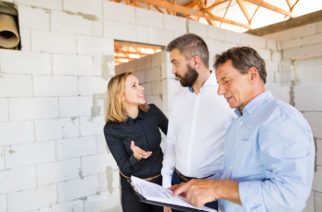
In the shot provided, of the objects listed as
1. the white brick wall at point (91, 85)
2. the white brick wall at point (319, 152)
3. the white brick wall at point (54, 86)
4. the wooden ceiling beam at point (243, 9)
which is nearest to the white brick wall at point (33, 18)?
the white brick wall at point (54, 86)

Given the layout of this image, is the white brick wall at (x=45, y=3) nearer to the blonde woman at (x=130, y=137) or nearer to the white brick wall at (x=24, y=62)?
the white brick wall at (x=24, y=62)

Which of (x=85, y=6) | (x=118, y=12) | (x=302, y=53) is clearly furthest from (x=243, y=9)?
(x=85, y=6)

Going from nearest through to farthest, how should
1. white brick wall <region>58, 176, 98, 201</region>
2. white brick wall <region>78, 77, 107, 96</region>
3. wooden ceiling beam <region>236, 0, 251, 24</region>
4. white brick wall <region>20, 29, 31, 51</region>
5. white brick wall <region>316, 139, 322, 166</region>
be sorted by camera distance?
1. white brick wall <region>20, 29, 31, 51</region>
2. white brick wall <region>316, 139, 322, 166</region>
3. white brick wall <region>58, 176, 98, 201</region>
4. white brick wall <region>78, 77, 107, 96</region>
5. wooden ceiling beam <region>236, 0, 251, 24</region>

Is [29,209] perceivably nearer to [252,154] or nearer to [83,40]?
[83,40]

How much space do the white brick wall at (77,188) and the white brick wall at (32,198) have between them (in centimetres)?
7

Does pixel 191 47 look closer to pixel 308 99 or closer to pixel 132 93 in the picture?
pixel 132 93

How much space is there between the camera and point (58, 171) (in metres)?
2.47

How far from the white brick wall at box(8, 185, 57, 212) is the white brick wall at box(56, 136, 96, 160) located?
1.07ft

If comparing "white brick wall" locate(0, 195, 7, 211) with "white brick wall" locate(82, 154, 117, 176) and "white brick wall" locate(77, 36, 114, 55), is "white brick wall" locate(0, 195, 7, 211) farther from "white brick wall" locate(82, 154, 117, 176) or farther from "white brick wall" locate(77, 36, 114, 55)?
"white brick wall" locate(77, 36, 114, 55)

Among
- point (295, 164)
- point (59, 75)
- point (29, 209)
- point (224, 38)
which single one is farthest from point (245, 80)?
point (224, 38)

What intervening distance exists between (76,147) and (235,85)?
6.82ft

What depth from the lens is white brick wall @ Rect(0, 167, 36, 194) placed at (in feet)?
7.16

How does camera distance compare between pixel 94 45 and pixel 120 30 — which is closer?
pixel 94 45

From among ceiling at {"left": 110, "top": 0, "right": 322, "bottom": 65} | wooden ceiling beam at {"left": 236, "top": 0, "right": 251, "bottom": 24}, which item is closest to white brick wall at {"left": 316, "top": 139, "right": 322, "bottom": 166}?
ceiling at {"left": 110, "top": 0, "right": 322, "bottom": 65}
